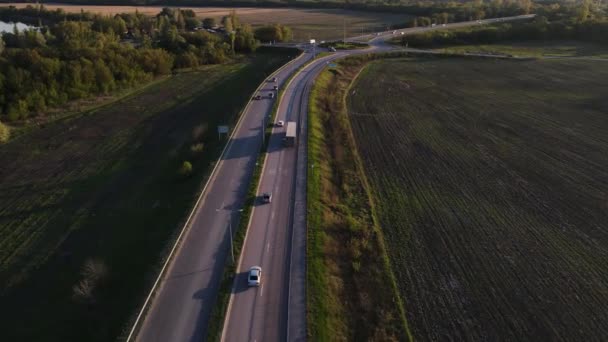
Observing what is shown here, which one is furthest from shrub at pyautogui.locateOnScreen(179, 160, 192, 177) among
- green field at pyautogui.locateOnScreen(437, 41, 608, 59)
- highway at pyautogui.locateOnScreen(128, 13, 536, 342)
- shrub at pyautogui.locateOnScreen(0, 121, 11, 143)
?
green field at pyautogui.locateOnScreen(437, 41, 608, 59)

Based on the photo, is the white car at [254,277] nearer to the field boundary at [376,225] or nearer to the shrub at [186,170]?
the field boundary at [376,225]

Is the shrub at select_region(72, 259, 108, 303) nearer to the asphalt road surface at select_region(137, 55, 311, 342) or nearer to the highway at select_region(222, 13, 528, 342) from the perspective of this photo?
the asphalt road surface at select_region(137, 55, 311, 342)

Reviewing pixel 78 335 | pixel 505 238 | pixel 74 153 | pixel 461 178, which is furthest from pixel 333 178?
pixel 74 153

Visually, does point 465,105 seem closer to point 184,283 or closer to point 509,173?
point 509,173

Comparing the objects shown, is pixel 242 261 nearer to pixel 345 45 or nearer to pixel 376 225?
pixel 376 225

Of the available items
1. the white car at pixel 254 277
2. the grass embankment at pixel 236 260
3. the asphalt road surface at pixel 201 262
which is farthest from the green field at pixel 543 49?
the white car at pixel 254 277

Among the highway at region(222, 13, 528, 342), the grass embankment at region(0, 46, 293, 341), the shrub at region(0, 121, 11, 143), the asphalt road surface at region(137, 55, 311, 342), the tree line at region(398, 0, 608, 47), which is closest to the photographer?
the asphalt road surface at region(137, 55, 311, 342)

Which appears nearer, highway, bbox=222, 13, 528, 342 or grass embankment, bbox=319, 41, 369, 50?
highway, bbox=222, 13, 528, 342

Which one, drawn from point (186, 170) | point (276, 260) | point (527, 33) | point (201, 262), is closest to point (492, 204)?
point (276, 260)
